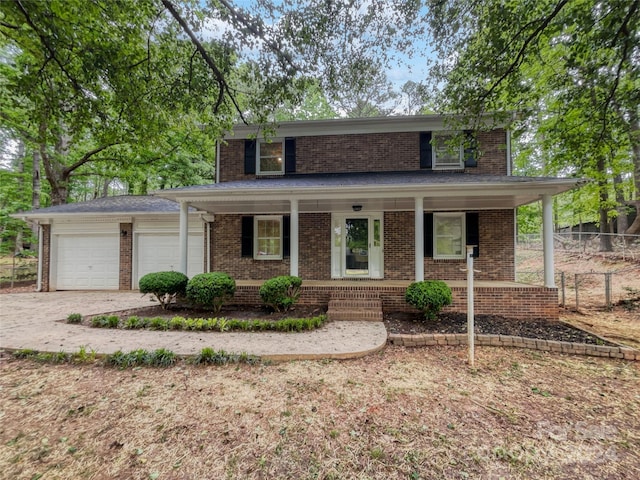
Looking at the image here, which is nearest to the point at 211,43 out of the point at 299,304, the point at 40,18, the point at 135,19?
the point at 135,19

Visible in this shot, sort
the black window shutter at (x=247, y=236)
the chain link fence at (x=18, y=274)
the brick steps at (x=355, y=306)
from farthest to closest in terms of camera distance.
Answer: the chain link fence at (x=18, y=274)
the black window shutter at (x=247, y=236)
the brick steps at (x=355, y=306)

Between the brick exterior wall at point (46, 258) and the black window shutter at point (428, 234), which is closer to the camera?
the black window shutter at point (428, 234)

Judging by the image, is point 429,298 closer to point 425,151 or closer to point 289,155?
point 425,151

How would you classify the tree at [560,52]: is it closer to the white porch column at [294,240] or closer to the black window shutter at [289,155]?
the white porch column at [294,240]

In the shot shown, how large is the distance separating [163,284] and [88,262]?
563cm

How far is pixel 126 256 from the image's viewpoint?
9391 mm

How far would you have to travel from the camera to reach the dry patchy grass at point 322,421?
2.05 meters

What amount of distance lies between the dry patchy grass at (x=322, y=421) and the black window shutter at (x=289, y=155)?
6.70 meters

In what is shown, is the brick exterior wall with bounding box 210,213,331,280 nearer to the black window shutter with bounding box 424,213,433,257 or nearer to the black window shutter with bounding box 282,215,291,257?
the black window shutter with bounding box 282,215,291,257

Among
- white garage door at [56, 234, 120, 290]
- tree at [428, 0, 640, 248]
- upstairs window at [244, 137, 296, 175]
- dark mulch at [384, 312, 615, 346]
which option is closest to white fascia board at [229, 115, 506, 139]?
upstairs window at [244, 137, 296, 175]

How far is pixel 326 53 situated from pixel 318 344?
537 centimetres

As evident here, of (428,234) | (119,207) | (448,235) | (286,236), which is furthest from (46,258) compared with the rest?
(448,235)

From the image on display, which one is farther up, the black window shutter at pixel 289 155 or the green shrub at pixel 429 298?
the black window shutter at pixel 289 155

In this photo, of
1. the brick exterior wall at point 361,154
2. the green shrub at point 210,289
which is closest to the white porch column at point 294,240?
the green shrub at point 210,289
